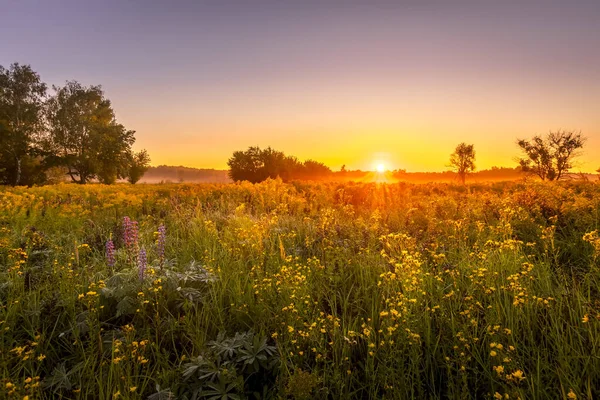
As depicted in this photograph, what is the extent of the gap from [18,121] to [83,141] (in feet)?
21.3

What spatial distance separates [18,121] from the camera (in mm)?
Result: 37094

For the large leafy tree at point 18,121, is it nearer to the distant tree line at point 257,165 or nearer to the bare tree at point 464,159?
the distant tree line at point 257,165

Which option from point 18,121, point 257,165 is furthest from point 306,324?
point 18,121

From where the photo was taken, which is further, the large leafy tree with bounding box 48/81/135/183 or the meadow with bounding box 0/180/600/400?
the large leafy tree with bounding box 48/81/135/183

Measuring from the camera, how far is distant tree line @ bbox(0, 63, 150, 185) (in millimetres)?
36844

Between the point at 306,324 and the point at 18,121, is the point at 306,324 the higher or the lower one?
the lower one

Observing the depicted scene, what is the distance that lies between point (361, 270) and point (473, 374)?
5.46ft

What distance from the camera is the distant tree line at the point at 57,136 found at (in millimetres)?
36844

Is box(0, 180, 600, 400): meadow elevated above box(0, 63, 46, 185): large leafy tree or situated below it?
below

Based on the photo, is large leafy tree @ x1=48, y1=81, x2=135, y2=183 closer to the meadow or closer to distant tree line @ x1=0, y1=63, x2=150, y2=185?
distant tree line @ x1=0, y1=63, x2=150, y2=185

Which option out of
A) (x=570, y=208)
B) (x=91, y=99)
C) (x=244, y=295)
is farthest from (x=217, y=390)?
(x=91, y=99)

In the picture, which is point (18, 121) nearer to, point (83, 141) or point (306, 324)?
point (83, 141)

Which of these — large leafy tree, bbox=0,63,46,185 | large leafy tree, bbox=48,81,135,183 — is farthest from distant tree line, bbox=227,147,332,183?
large leafy tree, bbox=0,63,46,185

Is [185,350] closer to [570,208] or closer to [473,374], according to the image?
[473,374]
